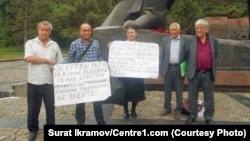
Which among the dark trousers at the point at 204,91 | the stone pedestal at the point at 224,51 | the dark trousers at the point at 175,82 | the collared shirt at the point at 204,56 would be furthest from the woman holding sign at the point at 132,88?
the stone pedestal at the point at 224,51

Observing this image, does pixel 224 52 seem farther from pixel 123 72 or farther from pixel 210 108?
pixel 123 72

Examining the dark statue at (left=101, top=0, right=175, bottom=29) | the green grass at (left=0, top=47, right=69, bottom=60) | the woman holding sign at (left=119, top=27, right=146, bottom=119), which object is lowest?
the green grass at (left=0, top=47, right=69, bottom=60)

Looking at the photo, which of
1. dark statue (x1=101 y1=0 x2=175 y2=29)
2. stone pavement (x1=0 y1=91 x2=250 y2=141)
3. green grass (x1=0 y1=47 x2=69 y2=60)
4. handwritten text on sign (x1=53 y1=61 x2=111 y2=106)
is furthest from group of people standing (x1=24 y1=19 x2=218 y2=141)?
green grass (x1=0 y1=47 x2=69 y2=60)

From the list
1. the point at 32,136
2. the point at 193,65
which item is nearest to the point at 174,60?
the point at 193,65

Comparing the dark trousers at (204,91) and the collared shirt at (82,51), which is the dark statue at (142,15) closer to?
the dark trousers at (204,91)

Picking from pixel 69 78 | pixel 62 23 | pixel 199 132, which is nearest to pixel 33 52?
pixel 69 78

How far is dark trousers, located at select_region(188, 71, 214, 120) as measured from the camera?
568cm

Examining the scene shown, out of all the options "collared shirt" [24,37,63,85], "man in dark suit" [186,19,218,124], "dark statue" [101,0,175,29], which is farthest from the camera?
"dark statue" [101,0,175,29]

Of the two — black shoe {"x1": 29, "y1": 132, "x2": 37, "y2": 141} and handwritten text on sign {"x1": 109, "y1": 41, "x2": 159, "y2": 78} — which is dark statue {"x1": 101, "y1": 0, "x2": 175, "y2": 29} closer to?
handwritten text on sign {"x1": 109, "y1": 41, "x2": 159, "y2": 78}

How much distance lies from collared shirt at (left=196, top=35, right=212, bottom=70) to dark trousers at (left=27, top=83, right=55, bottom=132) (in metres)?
2.34

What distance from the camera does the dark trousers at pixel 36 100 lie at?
502 centimetres

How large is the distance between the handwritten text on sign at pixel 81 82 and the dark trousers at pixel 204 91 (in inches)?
56.9

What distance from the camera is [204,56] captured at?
5.56 m

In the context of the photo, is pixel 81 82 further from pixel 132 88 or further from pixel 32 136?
pixel 132 88
